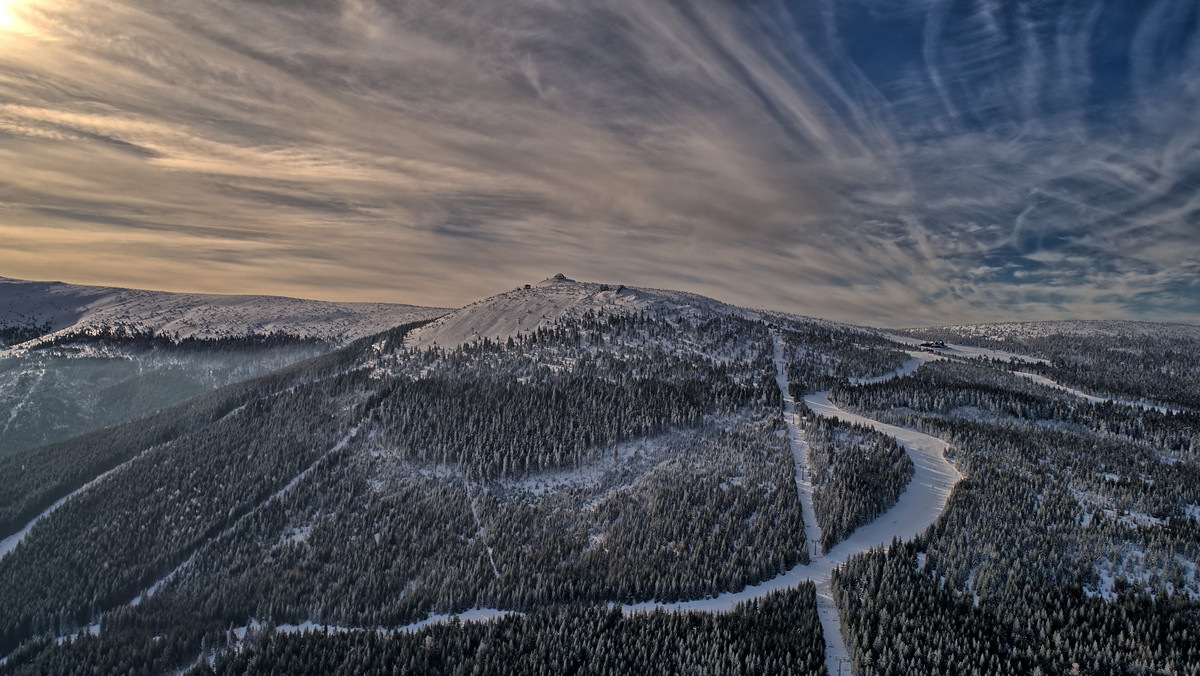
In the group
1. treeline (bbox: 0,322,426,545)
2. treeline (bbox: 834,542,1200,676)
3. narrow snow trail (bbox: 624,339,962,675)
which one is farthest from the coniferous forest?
narrow snow trail (bbox: 624,339,962,675)

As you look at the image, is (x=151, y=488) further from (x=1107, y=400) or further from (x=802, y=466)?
(x=1107, y=400)

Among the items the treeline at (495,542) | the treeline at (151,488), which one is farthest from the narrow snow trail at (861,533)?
the treeline at (151,488)

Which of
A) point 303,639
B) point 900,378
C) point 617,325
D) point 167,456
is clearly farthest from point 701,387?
point 167,456

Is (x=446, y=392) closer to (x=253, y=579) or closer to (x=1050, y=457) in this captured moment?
(x=253, y=579)

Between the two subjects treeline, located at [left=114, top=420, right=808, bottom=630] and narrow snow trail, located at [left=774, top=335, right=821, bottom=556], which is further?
narrow snow trail, located at [left=774, top=335, right=821, bottom=556]

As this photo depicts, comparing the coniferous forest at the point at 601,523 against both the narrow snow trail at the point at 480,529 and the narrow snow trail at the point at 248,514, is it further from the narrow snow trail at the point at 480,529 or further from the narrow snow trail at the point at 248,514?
the narrow snow trail at the point at 248,514

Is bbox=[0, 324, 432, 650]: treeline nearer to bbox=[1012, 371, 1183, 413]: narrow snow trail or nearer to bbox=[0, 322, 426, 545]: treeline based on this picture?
bbox=[0, 322, 426, 545]: treeline

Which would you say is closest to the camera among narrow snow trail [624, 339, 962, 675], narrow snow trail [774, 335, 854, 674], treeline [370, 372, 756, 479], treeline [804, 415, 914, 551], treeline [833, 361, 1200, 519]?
narrow snow trail [774, 335, 854, 674]
